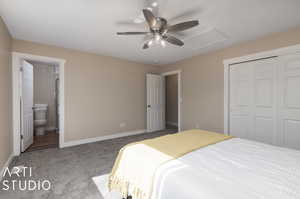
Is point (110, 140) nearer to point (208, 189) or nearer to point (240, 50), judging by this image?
point (208, 189)

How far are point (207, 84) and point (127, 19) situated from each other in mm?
2642

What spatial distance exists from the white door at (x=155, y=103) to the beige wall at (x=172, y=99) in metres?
1.15

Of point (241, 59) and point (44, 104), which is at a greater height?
point (241, 59)

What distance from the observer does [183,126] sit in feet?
14.2

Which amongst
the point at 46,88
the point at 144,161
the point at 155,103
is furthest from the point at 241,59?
the point at 46,88

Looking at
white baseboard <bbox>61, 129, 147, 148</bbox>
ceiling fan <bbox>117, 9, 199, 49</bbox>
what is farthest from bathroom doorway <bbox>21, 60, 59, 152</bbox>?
ceiling fan <bbox>117, 9, 199, 49</bbox>

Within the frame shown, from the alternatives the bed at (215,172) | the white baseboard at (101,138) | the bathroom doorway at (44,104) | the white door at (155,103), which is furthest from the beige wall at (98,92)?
the bed at (215,172)

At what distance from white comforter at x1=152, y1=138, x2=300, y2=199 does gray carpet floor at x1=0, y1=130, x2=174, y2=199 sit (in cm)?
114

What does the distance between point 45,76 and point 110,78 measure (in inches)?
113

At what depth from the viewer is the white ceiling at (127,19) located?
1.77 m

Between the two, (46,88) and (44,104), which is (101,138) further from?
(46,88)

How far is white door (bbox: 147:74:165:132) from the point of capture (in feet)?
15.6

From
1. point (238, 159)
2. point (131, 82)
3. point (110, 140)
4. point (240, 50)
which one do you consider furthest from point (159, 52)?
point (238, 159)

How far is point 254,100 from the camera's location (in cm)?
295
